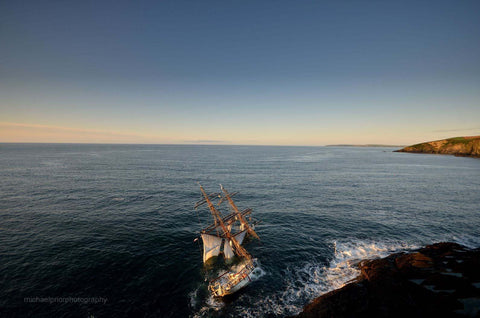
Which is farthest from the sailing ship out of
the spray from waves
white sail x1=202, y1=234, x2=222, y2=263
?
the spray from waves

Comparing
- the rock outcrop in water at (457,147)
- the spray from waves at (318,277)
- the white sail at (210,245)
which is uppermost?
the rock outcrop in water at (457,147)

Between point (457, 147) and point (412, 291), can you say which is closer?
point (412, 291)

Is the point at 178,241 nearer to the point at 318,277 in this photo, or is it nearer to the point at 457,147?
the point at 318,277

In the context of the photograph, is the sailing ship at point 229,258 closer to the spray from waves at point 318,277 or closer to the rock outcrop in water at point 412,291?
the spray from waves at point 318,277

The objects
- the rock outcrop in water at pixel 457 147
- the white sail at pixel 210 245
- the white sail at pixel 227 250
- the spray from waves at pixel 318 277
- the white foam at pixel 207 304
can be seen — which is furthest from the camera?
the rock outcrop in water at pixel 457 147

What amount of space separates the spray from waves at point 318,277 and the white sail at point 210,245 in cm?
1043

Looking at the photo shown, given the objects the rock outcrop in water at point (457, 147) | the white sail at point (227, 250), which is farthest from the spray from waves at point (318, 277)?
the rock outcrop in water at point (457, 147)

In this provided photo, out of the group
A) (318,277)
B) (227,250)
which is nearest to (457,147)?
(318,277)

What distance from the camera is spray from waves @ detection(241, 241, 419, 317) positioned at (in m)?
22.0

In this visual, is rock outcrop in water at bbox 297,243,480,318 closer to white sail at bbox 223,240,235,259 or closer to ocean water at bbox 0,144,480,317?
ocean water at bbox 0,144,480,317

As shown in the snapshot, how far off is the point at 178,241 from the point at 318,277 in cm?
2434

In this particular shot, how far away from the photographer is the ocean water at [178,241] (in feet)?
74.5

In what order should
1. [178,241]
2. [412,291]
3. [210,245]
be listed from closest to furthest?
1. [412,291]
2. [210,245]
3. [178,241]

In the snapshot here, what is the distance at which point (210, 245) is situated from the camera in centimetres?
3062
